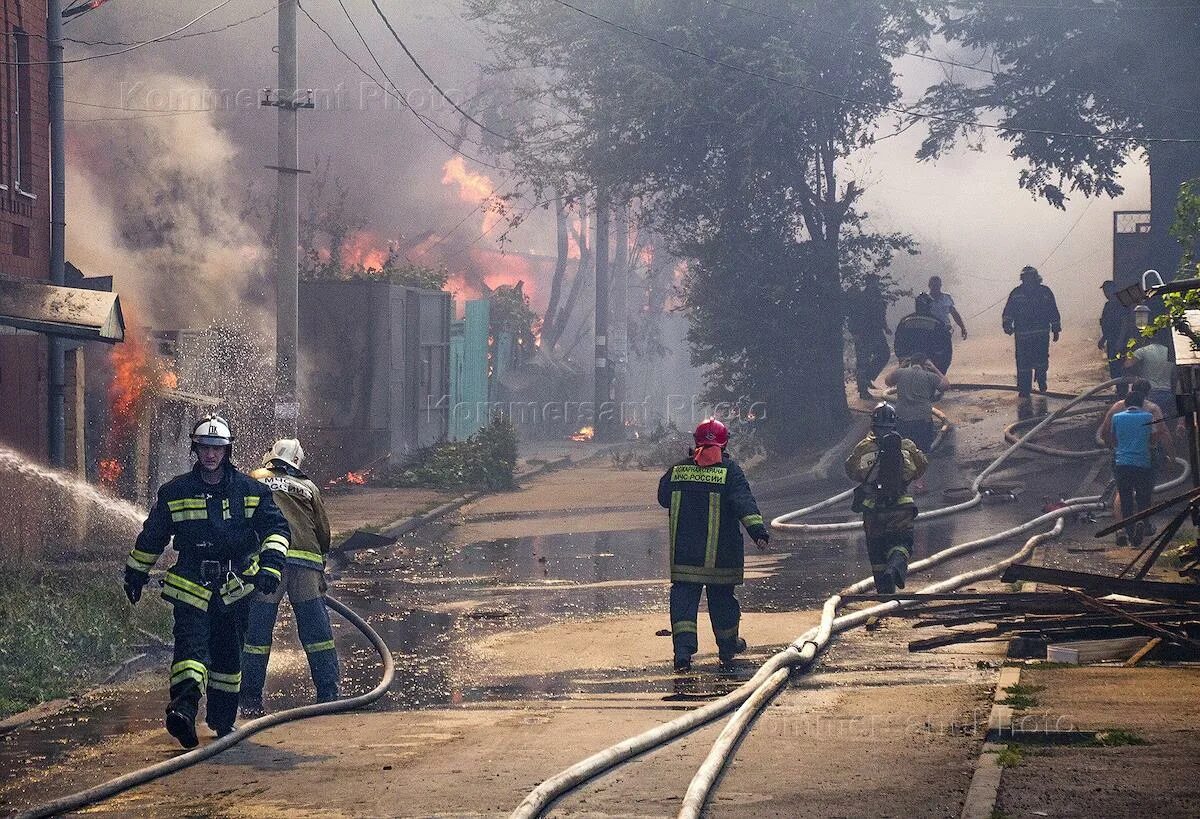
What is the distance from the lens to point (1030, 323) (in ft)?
77.9

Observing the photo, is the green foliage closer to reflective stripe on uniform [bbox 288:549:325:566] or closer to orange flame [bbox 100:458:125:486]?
orange flame [bbox 100:458:125:486]

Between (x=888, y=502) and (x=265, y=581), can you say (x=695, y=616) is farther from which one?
(x=265, y=581)

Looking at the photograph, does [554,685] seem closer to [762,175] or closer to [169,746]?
[169,746]

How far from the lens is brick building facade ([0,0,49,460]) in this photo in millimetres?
15734

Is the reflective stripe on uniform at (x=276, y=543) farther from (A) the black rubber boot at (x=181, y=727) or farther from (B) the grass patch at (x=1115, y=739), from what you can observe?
(B) the grass patch at (x=1115, y=739)

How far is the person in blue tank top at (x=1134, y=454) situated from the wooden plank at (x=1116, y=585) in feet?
19.7

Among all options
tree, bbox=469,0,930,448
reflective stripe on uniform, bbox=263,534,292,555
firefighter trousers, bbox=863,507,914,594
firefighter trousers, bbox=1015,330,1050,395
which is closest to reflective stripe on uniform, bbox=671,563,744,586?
Result: firefighter trousers, bbox=863,507,914,594

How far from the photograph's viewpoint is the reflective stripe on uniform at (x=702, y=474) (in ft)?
32.8

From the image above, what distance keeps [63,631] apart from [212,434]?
10.5 ft

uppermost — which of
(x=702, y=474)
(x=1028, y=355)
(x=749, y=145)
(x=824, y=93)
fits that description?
(x=824, y=93)

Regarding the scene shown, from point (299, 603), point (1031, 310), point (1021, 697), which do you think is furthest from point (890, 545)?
point (1031, 310)

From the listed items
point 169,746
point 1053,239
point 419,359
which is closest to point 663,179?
point 419,359

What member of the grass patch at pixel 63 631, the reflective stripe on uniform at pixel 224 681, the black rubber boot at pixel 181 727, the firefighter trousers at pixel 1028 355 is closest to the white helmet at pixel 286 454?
the reflective stripe on uniform at pixel 224 681

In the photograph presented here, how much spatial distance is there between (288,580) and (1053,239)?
48513mm
